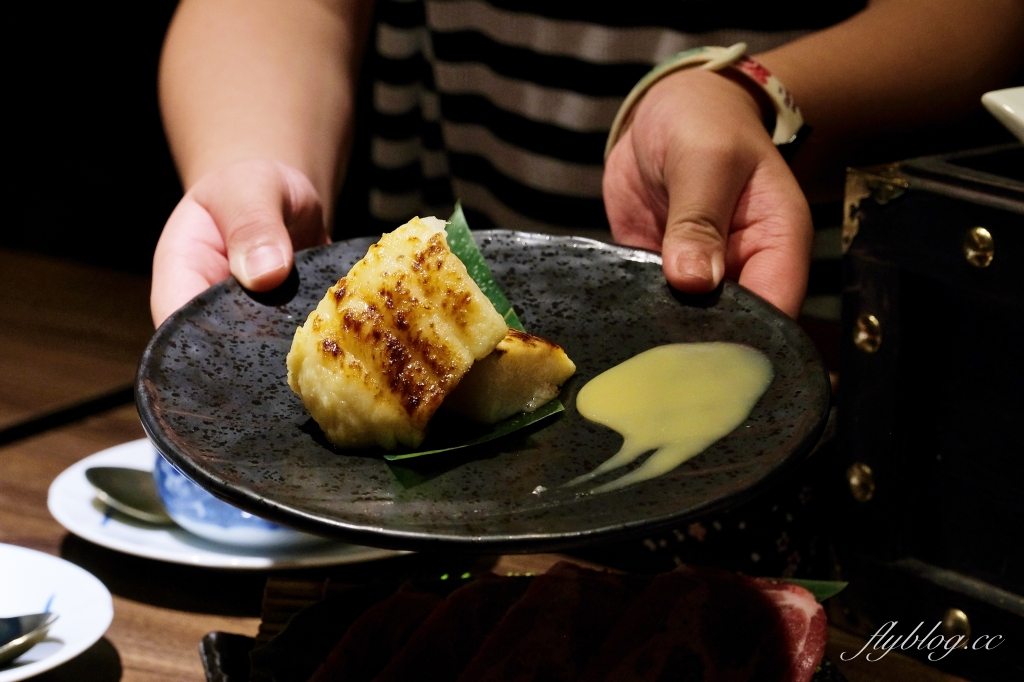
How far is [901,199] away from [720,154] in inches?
11.8

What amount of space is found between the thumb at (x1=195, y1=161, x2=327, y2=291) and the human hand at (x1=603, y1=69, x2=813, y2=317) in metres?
0.60

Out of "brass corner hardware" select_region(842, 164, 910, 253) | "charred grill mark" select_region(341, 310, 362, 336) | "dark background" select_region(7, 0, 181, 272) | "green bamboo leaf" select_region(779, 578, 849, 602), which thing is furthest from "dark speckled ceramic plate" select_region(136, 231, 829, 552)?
"dark background" select_region(7, 0, 181, 272)

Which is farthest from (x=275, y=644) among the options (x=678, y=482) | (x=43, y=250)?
(x=43, y=250)

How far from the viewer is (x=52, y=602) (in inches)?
52.9

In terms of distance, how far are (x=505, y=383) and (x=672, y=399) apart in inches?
8.1

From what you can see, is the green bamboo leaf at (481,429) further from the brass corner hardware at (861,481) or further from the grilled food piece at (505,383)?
the brass corner hardware at (861,481)

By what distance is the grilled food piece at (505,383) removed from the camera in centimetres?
117

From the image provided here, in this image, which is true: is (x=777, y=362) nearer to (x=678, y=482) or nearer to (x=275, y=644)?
(x=678, y=482)

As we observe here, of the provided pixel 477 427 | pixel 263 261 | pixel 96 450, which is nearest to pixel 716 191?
pixel 477 427

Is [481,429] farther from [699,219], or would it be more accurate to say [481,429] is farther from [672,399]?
[699,219]

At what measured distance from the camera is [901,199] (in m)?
1.36

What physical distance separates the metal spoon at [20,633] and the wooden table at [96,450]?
70mm

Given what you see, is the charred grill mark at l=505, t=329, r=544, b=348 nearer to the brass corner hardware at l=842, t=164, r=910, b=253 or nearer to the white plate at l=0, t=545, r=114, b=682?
the brass corner hardware at l=842, t=164, r=910, b=253

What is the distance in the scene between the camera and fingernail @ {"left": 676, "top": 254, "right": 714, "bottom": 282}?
1325 mm
